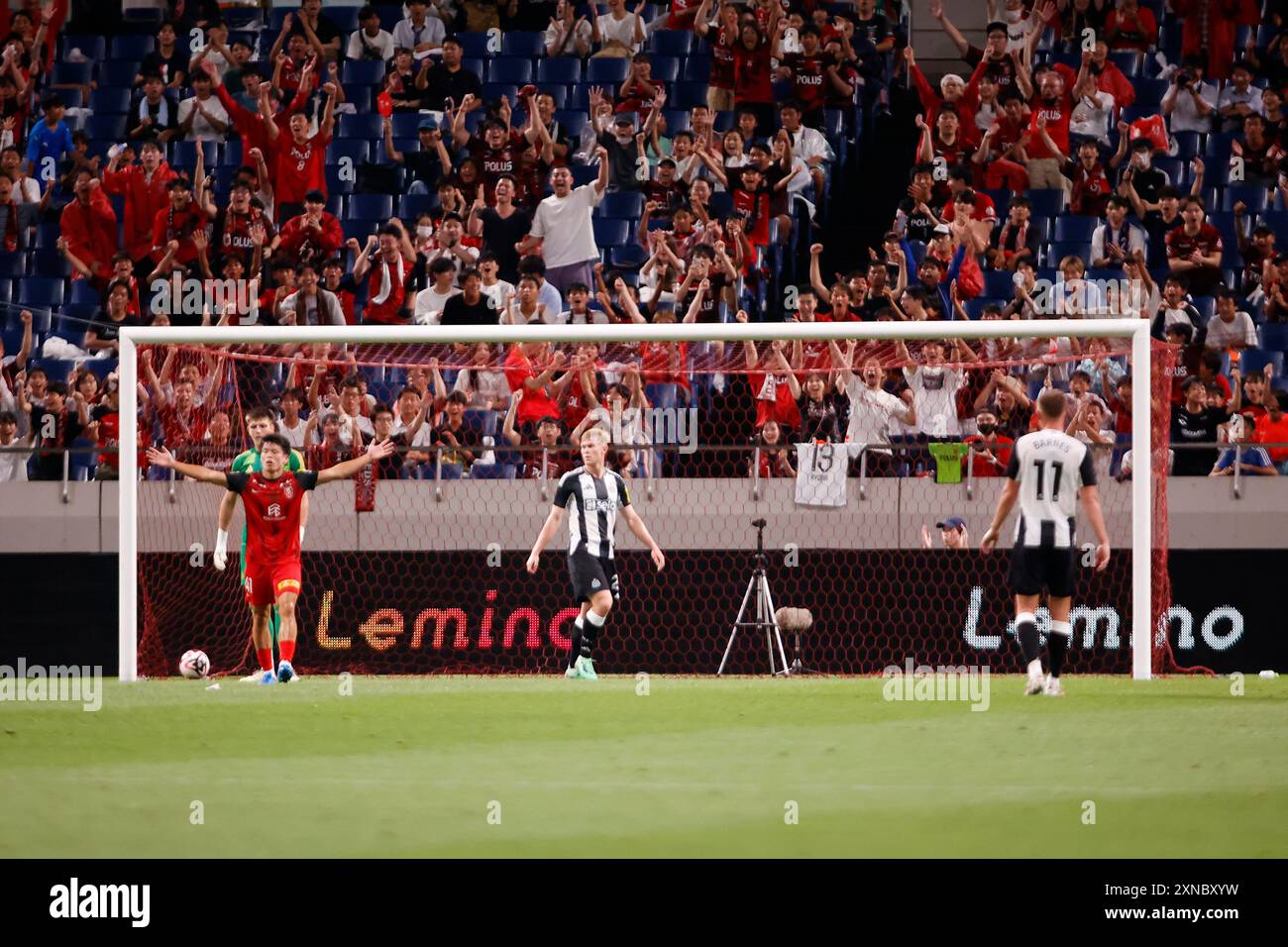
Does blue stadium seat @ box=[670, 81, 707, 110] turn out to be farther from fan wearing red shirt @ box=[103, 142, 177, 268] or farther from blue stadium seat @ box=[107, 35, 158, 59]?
blue stadium seat @ box=[107, 35, 158, 59]

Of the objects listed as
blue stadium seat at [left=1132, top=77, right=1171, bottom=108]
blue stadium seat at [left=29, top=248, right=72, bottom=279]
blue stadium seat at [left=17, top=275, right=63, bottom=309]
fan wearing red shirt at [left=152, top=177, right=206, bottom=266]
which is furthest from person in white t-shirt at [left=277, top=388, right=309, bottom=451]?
blue stadium seat at [left=1132, top=77, right=1171, bottom=108]

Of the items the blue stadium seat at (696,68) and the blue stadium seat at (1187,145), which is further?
the blue stadium seat at (696,68)

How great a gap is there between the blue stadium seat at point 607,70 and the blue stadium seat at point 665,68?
1.03 feet

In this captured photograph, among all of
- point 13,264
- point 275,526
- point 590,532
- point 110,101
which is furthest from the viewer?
point 110,101

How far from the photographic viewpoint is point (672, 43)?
65.1 ft

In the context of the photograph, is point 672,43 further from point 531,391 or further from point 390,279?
point 531,391

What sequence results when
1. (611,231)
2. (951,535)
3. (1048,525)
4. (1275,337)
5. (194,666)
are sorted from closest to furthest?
1. (1048,525)
2. (194,666)
3. (951,535)
4. (1275,337)
5. (611,231)

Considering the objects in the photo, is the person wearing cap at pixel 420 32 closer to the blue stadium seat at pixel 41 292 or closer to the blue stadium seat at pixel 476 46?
the blue stadium seat at pixel 476 46

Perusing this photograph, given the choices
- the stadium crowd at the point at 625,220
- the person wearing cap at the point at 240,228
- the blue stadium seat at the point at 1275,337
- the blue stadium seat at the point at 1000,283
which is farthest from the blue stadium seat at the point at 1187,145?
the person wearing cap at the point at 240,228

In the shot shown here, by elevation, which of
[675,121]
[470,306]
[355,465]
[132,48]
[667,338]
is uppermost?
[132,48]

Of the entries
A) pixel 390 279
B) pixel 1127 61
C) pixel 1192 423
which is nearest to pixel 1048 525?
pixel 1192 423

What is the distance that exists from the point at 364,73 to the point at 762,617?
9.01 meters

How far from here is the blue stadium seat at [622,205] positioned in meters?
18.1

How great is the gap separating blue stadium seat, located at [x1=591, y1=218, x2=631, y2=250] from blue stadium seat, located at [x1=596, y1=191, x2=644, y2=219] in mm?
125
